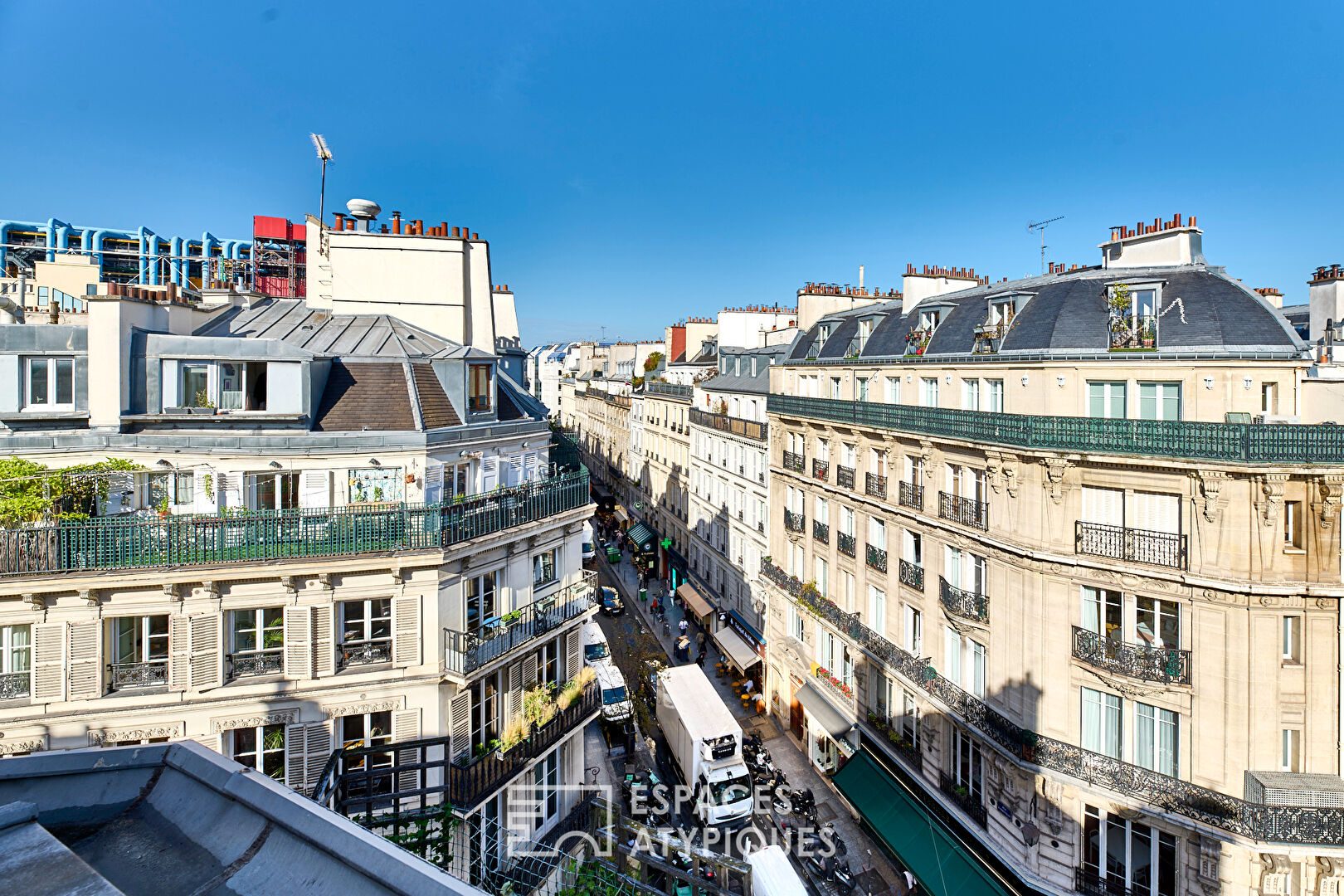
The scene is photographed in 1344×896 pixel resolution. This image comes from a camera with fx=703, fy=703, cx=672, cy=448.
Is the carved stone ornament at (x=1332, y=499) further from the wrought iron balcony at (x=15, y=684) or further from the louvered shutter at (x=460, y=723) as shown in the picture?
the wrought iron balcony at (x=15, y=684)

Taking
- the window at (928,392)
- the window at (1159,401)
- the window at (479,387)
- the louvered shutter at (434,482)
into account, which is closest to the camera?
the louvered shutter at (434,482)

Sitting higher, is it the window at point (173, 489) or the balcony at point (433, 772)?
the window at point (173, 489)

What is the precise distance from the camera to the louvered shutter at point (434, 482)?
49.8ft

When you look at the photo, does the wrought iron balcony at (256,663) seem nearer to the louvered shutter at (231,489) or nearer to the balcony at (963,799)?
the louvered shutter at (231,489)

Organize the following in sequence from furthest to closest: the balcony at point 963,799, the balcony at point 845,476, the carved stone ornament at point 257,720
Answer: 1. the balcony at point 845,476
2. the balcony at point 963,799
3. the carved stone ornament at point 257,720

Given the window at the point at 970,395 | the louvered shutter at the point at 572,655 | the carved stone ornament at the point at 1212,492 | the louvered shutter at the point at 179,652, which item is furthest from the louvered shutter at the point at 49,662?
the carved stone ornament at the point at 1212,492

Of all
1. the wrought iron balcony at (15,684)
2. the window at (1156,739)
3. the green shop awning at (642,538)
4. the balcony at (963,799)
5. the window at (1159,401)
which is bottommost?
the balcony at (963,799)

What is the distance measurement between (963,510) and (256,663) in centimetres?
1744

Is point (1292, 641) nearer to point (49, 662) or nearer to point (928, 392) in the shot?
point (928, 392)

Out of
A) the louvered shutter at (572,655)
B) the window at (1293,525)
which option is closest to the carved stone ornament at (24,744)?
the louvered shutter at (572,655)

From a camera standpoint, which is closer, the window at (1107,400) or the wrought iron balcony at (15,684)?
the wrought iron balcony at (15,684)

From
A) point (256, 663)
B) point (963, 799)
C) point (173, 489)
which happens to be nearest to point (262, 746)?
point (256, 663)

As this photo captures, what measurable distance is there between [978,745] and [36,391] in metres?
23.9

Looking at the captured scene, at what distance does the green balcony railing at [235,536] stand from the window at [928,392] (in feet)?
47.2
